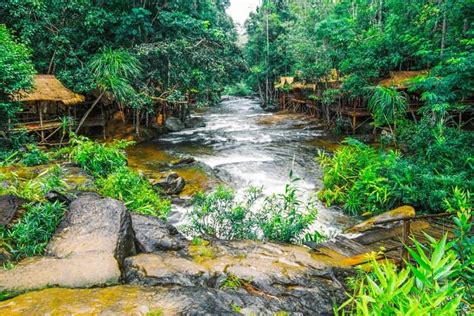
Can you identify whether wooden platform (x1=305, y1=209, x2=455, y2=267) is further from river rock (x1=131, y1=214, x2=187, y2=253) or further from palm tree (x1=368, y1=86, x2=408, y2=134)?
palm tree (x1=368, y1=86, x2=408, y2=134)

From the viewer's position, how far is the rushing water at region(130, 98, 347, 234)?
982cm

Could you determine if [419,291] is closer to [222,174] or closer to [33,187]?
[33,187]

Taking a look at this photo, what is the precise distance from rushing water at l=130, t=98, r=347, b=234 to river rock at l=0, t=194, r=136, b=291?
3065 millimetres

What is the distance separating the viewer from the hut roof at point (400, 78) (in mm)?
13594

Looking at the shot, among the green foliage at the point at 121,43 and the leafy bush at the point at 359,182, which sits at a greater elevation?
the green foliage at the point at 121,43

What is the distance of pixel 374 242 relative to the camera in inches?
228

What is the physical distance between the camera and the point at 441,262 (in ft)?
6.51

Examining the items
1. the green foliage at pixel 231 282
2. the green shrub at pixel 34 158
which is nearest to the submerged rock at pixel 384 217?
the green foliage at pixel 231 282

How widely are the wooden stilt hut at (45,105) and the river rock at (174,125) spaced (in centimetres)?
600

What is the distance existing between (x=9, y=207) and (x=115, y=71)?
948cm

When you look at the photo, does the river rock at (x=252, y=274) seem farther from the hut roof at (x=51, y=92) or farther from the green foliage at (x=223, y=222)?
the hut roof at (x=51, y=92)

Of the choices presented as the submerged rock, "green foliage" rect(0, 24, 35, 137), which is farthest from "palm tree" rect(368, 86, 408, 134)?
"green foliage" rect(0, 24, 35, 137)

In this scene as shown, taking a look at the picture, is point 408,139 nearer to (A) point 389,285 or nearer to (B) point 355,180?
(B) point 355,180

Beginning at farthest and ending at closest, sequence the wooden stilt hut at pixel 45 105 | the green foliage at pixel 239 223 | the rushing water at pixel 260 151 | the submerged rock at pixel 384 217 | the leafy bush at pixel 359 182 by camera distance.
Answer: the wooden stilt hut at pixel 45 105, the rushing water at pixel 260 151, the leafy bush at pixel 359 182, the submerged rock at pixel 384 217, the green foliage at pixel 239 223
